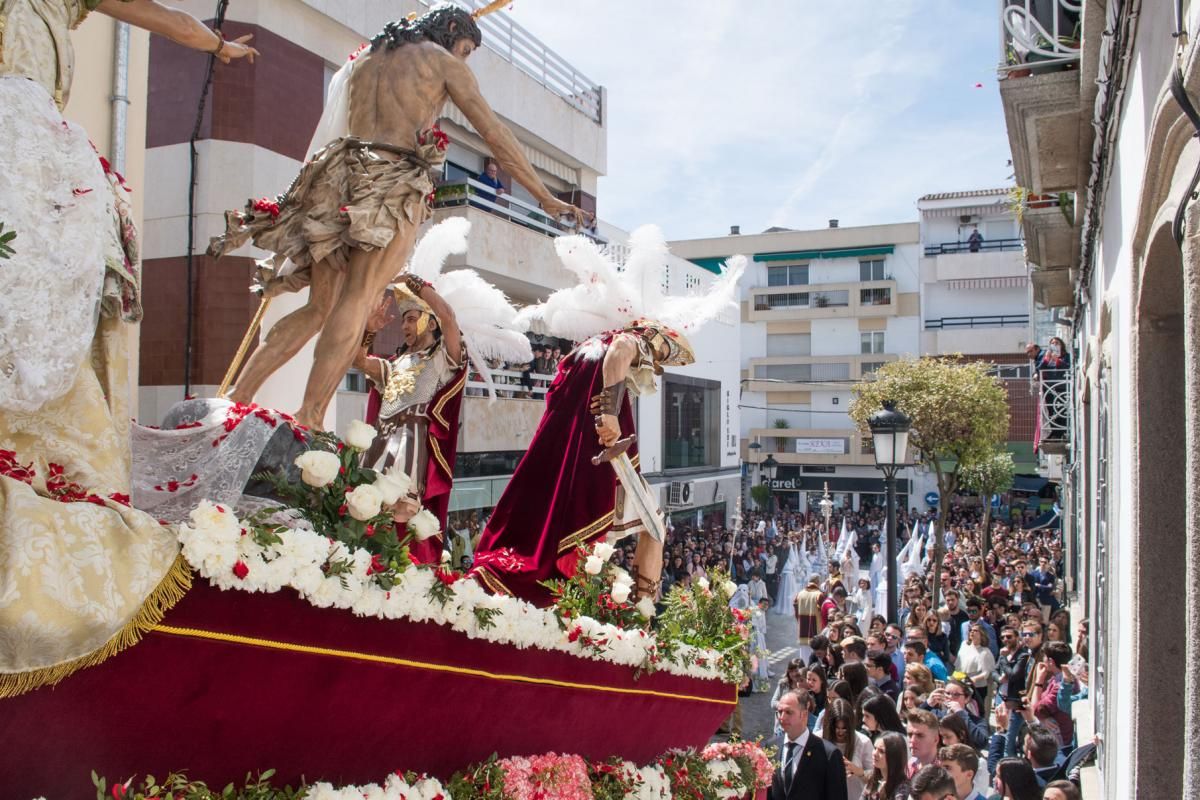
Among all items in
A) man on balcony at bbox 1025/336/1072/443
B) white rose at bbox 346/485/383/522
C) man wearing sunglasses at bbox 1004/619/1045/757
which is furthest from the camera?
man on balcony at bbox 1025/336/1072/443

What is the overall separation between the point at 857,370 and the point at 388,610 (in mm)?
41033

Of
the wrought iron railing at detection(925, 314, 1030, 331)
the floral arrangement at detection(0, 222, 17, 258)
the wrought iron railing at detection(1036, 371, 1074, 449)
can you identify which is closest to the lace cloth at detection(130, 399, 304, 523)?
the floral arrangement at detection(0, 222, 17, 258)

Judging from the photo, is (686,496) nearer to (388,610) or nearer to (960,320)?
(960,320)

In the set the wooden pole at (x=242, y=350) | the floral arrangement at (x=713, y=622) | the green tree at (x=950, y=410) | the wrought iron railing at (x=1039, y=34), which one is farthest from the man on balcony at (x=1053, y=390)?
the wooden pole at (x=242, y=350)

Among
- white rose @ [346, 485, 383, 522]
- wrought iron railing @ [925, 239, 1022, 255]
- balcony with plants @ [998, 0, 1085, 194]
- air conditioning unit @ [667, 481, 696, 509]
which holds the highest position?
wrought iron railing @ [925, 239, 1022, 255]

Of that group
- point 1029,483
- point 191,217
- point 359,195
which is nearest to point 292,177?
point 191,217

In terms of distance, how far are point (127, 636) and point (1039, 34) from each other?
570 cm

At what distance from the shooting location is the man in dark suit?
5496 mm

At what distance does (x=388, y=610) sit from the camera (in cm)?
284

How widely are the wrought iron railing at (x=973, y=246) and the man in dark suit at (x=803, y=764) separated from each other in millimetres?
36046

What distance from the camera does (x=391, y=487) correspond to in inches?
117

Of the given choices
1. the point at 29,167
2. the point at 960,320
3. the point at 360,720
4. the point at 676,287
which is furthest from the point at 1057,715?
the point at 960,320

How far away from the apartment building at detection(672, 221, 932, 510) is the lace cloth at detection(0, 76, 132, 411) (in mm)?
38878

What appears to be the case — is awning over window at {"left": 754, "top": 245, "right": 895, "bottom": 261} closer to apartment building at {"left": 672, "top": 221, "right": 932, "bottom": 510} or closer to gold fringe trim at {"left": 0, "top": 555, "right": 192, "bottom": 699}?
apartment building at {"left": 672, "top": 221, "right": 932, "bottom": 510}
